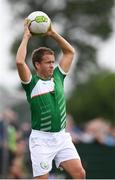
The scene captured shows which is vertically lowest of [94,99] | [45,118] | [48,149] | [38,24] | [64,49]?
[94,99]

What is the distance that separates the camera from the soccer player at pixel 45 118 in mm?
12234

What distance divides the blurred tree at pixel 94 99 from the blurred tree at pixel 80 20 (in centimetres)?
456

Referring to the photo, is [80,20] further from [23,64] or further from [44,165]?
[44,165]

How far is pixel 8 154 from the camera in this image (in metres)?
20.1

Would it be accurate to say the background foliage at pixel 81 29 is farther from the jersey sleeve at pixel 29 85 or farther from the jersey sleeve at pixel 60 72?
the jersey sleeve at pixel 29 85

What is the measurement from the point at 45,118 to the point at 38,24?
4.30 feet

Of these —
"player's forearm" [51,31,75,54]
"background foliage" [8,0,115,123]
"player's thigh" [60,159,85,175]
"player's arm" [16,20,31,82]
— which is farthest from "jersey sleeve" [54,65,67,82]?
"background foliage" [8,0,115,123]

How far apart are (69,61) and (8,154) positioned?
757cm

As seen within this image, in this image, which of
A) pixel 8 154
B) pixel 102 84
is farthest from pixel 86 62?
pixel 8 154

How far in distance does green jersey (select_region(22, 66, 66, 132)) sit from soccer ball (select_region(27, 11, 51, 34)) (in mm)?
657

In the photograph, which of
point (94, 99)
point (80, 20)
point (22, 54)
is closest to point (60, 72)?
point (22, 54)

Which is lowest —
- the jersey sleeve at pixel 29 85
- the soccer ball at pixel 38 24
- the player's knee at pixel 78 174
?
the player's knee at pixel 78 174

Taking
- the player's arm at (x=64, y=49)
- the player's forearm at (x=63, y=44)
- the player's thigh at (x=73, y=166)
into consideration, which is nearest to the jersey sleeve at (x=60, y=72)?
the player's arm at (x=64, y=49)

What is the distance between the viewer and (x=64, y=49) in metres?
12.9
